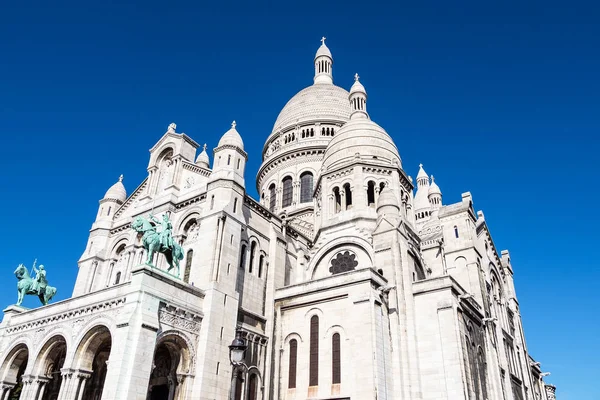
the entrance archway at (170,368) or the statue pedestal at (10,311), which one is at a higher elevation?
the statue pedestal at (10,311)

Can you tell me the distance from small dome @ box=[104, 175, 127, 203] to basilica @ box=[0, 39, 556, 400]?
14 centimetres

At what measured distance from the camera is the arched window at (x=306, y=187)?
50.9 meters

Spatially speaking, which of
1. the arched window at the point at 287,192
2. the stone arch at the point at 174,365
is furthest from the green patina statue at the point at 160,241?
the arched window at the point at 287,192

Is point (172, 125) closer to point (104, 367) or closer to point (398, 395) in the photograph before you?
point (104, 367)

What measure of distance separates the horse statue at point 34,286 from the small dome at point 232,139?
14704mm

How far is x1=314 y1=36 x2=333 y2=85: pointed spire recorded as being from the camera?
66312 mm

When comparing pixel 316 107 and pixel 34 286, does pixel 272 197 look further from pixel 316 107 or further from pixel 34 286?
pixel 34 286

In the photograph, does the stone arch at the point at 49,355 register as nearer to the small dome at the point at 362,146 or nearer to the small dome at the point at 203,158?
the small dome at the point at 203,158

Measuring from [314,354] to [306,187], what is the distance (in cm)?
2483

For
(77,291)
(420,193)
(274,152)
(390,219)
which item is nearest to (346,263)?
(390,219)

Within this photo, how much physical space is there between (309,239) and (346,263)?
6.04 meters

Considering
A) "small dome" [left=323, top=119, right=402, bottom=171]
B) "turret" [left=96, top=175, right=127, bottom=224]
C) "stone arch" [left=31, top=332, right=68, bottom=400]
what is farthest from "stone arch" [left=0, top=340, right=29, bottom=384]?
"small dome" [left=323, top=119, right=402, bottom=171]

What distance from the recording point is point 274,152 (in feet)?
185

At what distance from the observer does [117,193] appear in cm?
4025
